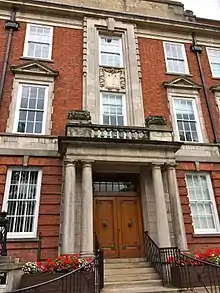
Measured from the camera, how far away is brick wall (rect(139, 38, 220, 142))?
12238 mm

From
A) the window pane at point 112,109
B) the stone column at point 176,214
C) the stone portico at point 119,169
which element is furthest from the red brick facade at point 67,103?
the stone column at point 176,214

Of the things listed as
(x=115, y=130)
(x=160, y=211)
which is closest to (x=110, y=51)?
(x=115, y=130)

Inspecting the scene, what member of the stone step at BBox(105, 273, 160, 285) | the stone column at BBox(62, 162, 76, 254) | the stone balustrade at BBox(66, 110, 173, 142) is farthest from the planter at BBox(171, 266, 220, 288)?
the stone balustrade at BBox(66, 110, 173, 142)

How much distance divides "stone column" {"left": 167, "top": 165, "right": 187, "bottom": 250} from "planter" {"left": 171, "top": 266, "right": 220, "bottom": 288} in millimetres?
1288

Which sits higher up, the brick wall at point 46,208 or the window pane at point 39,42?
the window pane at point 39,42

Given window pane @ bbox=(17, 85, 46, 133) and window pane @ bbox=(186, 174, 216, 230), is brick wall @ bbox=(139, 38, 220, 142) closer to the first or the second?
window pane @ bbox=(186, 174, 216, 230)

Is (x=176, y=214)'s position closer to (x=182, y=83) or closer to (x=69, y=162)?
(x=69, y=162)

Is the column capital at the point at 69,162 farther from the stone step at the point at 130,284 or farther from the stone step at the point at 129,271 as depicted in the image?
the stone step at the point at 130,284

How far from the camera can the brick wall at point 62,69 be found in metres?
10.9

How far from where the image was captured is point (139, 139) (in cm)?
928

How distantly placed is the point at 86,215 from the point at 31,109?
18.2 feet

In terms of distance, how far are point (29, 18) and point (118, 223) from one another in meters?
11.4

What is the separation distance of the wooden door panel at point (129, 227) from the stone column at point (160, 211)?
149 centimetres

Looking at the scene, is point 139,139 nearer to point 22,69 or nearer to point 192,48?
point 22,69
